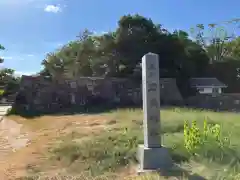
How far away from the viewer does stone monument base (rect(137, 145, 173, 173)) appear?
6453 millimetres

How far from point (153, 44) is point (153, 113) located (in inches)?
913

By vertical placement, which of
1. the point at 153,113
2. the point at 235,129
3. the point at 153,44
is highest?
the point at 153,44

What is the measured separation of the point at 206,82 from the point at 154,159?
97.3 feet

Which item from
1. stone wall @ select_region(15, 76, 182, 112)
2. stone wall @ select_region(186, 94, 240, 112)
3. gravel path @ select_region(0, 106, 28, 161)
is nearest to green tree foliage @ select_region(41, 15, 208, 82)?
stone wall @ select_region(15, 76, 182, 112)

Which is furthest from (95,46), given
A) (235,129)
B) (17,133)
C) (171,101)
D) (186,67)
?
(235,129)

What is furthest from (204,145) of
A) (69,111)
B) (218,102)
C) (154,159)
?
(218,102)

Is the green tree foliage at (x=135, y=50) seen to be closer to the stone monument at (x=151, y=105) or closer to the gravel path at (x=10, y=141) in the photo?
the gravel path at (x=10, y=141)

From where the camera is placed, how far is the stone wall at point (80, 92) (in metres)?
23.8

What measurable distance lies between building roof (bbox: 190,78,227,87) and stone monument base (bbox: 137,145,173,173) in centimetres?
2686

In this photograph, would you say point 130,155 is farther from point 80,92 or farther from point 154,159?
point 80,92

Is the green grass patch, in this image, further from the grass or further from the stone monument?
the stone monument

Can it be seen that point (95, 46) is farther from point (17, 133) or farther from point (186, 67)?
point (17, 133)

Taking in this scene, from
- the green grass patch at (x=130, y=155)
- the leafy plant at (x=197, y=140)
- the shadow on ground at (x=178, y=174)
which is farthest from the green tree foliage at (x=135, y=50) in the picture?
the shadow on ground at (x=178, y=174)

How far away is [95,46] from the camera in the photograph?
3394 cm
